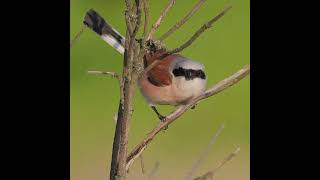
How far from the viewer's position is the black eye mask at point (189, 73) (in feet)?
6.79

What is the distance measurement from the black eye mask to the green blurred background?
10 cm

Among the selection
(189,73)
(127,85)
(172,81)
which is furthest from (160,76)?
(127,85)

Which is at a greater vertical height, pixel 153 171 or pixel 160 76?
pixel 160 76

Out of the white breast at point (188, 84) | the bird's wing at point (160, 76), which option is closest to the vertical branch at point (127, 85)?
the white breast at point (188, 84)

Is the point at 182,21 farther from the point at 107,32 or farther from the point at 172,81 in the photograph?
the point at 172,81

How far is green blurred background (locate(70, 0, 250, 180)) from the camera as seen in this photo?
7.27ft

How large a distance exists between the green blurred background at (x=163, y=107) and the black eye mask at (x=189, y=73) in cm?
10

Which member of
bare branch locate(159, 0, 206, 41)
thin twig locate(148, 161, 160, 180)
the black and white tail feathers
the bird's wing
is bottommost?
thin twig locate(148, 161, 160, 180)

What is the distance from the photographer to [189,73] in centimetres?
211

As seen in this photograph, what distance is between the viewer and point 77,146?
2.29 meters

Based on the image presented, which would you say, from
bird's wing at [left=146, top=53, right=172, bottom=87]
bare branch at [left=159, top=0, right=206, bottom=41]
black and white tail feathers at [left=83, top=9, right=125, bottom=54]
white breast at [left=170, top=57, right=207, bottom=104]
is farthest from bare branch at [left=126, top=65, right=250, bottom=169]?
bird's wing at [left=146, top=53, right=172, bottom=87]

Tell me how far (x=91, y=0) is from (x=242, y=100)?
1.44 metres

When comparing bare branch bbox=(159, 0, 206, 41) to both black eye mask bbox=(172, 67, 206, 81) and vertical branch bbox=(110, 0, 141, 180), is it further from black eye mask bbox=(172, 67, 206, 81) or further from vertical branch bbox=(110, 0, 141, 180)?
black eye mask bbox=(172, 67, 206, 81)

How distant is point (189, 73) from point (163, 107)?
504mm
